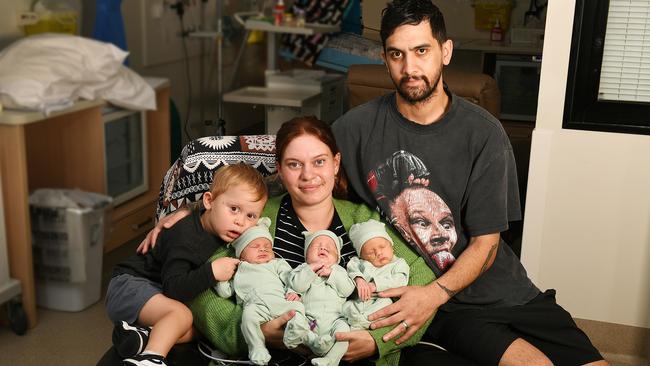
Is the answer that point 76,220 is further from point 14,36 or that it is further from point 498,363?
point 498,363

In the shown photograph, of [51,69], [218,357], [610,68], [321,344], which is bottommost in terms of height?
[218,357]

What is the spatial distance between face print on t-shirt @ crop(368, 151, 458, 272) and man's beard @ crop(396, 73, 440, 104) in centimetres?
15

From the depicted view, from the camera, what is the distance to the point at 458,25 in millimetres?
5980

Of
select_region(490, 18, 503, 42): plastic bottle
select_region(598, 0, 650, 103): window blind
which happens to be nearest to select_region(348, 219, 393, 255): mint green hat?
select_region(598, 0, 650, 103): window blind

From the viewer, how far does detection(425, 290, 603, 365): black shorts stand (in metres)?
1.83

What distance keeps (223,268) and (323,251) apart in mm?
244

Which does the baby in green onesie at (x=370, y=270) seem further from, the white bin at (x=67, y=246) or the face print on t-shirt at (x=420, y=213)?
the white bin at (x=67, y=246)

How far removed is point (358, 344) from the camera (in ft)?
5.70

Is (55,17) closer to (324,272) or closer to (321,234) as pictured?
(321,234)

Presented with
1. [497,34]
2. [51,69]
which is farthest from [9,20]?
[497,34]

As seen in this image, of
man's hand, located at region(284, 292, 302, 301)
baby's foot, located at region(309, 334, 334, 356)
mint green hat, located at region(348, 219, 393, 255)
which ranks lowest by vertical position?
baby's foot, located at region(309, 334, 334, 356)

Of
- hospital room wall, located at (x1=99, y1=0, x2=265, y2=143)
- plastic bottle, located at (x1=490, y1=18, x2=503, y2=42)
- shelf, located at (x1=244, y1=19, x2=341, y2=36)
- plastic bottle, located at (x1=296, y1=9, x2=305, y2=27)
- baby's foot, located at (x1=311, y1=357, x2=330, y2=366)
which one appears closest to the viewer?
baby's foot, located at (x1=311, y1=357, x2=330, y2=366)

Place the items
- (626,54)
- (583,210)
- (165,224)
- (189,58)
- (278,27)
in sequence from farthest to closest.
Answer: (189,58)
(278,27)
(583,210)
(626,54)
(165,224)

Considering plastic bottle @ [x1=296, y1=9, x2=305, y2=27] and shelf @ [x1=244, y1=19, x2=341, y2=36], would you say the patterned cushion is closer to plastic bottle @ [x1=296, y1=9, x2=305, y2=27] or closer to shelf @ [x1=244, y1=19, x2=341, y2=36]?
shelf @ [x1=244, y1=19, x2=341, y2=36]
